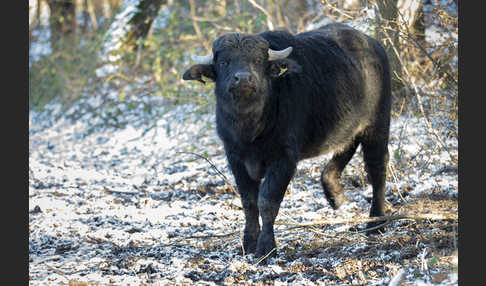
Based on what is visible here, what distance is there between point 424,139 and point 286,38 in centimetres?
330

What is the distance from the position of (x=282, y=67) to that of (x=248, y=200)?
1208 mm

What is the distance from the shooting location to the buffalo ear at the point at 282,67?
181 inches

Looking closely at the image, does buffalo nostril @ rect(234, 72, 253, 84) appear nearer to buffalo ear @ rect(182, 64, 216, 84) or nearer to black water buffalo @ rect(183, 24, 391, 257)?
black water buffalo @ rect(183, 24, 391, 257)

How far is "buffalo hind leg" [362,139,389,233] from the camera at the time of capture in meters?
5.57

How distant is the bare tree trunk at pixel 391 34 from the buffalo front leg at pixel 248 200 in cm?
193

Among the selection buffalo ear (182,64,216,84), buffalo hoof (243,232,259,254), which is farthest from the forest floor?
buffalo ear (182,64,216,84)

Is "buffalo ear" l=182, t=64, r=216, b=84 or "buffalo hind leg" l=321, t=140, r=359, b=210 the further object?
"buffalo hind leg" l=321, t=140, r=359, b=210

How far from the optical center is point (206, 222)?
572 centimetres

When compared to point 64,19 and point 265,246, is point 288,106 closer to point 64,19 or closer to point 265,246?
point 265,246

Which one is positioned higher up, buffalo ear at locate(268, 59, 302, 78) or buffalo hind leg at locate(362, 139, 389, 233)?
buffalo ear at locate(268, 59, 302, 78)

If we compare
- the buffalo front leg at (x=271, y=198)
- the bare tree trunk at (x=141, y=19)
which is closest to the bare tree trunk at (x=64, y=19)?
the bare tree trunk at (x=141, y=19)

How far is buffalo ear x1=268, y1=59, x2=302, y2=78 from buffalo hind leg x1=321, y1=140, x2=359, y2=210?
163 centimetres

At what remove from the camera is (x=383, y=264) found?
12.8 ft

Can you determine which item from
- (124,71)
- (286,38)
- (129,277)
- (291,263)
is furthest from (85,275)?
(124,71)
